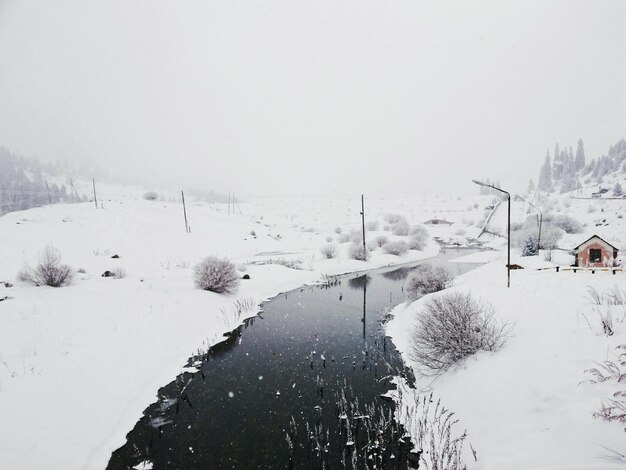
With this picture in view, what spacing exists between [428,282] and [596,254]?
490 inches

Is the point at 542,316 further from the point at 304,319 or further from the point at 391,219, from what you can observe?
the point at 391,219

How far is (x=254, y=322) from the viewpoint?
1716 cm

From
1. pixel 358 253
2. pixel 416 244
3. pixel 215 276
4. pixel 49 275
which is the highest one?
pixel 49 275

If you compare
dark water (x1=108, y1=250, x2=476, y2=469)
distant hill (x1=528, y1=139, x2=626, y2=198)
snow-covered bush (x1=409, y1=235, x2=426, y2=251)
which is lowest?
snow-covered bush (x1=409, y1=235, x2=426, y2=251)

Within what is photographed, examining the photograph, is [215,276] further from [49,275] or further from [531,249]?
[531,249]

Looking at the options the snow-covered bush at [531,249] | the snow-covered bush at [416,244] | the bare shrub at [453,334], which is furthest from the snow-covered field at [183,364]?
the snow-covered bush at [416,244]

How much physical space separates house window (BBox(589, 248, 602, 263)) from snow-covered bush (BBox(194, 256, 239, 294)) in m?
24.7

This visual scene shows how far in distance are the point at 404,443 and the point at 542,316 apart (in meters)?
6.21

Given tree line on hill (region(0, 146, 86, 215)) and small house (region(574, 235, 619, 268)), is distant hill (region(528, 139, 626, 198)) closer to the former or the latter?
small house (region(574, 235, 619, 268))

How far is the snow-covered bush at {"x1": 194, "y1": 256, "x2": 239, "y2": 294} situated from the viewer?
19.9 meters

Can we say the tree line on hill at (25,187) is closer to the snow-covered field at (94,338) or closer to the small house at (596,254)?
the snow-covered field at (94,338)

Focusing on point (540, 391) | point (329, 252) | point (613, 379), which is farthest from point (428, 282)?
point (329, 252)

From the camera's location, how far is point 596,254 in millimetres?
21016

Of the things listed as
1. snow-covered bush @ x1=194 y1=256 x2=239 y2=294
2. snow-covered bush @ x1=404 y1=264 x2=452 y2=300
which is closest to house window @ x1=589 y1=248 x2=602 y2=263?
snow-covered bush @ x1=404 y1=264 x2=452 y2=300
